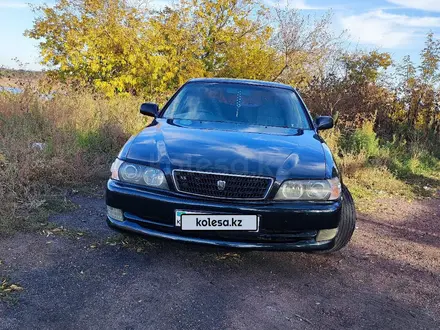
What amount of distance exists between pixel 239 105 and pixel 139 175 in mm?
1726

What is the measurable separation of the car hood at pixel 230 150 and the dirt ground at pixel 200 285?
598 mm

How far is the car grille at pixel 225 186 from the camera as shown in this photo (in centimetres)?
274

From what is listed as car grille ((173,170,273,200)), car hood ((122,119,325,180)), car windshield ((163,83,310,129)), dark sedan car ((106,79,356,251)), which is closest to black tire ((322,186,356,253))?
dark sedan car ((106,79,356,251))

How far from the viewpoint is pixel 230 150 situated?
305 centimetres

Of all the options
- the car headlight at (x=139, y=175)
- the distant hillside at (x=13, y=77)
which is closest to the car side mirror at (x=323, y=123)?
the car headlight at (x=139, y=175)

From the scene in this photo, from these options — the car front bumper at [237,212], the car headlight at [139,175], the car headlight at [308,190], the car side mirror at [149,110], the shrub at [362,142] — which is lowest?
the shrub at [362,142]

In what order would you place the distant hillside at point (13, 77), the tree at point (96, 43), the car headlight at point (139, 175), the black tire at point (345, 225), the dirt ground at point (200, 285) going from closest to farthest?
the dirt ground at point (200, 285) → the car headlight at point (139, 175) → the black tire at point (345, 225) → the distant hillside at point (13, 77) → the tree at point (96, 43)

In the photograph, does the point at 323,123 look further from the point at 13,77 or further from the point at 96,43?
the point at 96,43

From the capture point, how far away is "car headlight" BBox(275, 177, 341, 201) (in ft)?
9.10

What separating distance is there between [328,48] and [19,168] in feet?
52.6

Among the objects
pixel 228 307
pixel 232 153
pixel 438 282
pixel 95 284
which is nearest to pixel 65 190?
pixel 95 284

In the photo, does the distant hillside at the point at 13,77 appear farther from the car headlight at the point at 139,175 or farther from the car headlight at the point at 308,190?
the car headlight at the point at 308,190

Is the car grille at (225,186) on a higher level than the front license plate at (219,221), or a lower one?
higher

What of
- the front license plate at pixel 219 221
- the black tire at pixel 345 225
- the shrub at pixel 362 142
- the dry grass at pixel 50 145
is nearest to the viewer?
the front license plate at pixel 219 221
